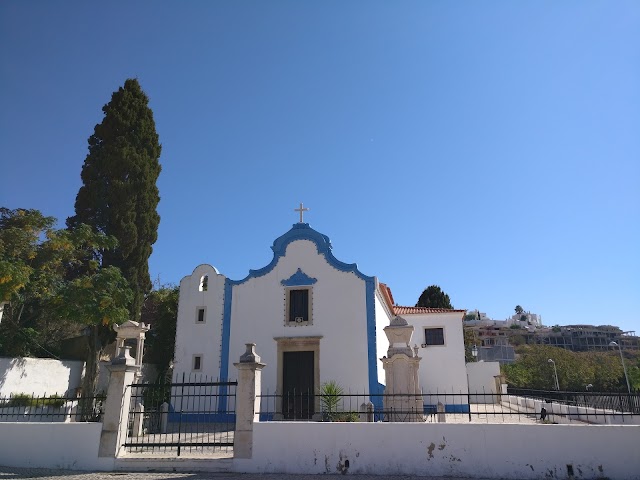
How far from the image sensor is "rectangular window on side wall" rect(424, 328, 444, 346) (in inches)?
976

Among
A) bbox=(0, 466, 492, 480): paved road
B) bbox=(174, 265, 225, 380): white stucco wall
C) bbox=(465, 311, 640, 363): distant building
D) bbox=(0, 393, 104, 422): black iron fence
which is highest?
bbox=(465, 311, 640, 363): distant building

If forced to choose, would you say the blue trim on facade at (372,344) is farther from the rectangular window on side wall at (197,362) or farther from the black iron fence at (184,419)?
the rectangular window on side wall at (197,362)

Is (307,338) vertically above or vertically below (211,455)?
above

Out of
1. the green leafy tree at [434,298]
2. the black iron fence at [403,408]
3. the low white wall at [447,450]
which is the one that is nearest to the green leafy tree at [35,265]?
the black iron fence at [403,408]

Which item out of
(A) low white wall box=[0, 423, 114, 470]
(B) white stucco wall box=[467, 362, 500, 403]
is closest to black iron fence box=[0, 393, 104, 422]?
(A) low white wall box=[0, 423, 114, 470]

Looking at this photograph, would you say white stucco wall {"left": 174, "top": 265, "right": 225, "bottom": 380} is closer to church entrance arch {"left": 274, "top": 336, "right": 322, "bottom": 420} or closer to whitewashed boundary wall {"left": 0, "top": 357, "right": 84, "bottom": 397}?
church entrance arch {"left": 274, "top": 336, "right": 322, "bottom": 420}

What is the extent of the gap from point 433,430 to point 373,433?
1.20 metres

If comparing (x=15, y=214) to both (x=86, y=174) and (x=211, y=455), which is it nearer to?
(x=86, y=174)

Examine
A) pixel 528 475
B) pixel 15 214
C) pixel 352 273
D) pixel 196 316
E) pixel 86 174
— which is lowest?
pixel 528 475

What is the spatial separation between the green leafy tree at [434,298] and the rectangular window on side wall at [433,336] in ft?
52.8

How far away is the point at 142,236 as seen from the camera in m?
23.6

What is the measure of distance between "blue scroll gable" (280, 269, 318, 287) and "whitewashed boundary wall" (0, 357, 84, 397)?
9575 mm

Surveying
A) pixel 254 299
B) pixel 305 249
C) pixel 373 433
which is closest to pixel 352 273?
pixel 305 249

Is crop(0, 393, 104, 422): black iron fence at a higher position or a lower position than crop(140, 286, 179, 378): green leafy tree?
lower
